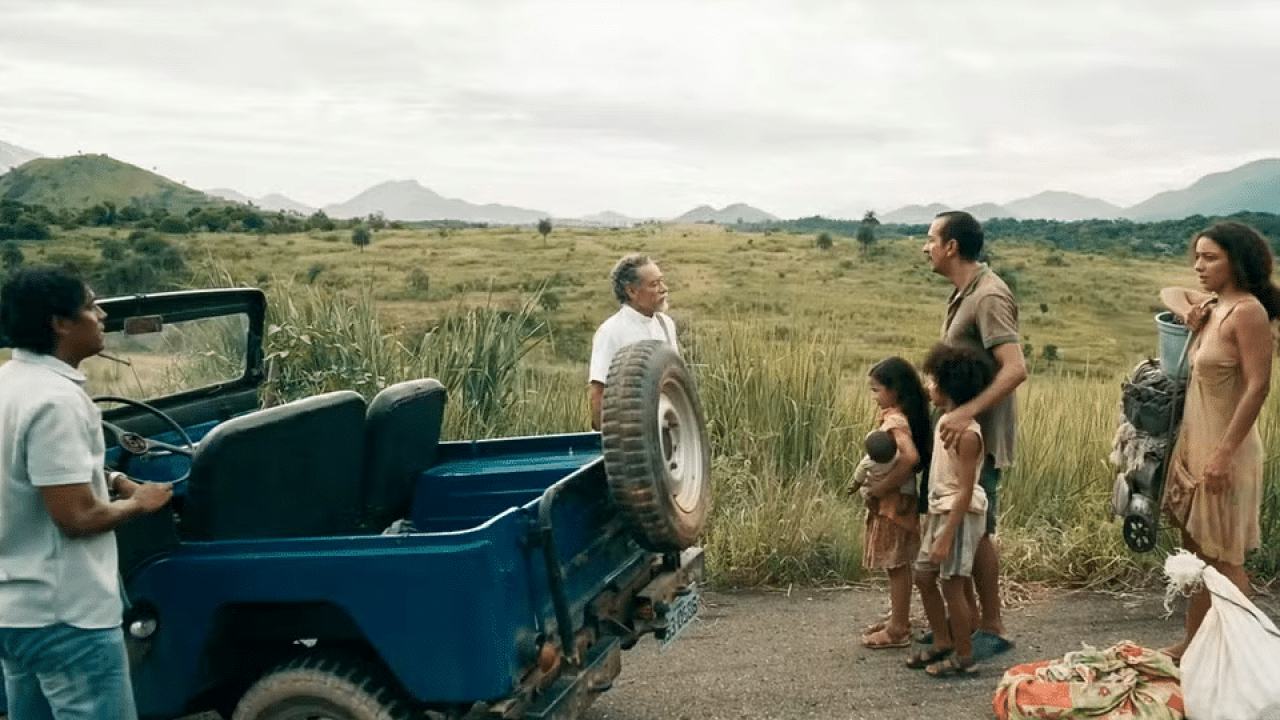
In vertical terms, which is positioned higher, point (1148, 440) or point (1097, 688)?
point (1148, 440)

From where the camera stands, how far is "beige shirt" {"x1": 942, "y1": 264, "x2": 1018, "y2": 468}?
5.13 metres

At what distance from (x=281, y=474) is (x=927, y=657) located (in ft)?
9.48

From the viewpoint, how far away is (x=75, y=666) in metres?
3.19

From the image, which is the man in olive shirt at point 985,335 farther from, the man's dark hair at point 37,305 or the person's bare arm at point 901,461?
the man's dark hair at point 37,305

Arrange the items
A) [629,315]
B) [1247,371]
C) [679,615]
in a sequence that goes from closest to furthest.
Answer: [679,615], [1247,371], [629,315]

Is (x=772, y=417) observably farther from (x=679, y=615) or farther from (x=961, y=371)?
(x=679, y=615)

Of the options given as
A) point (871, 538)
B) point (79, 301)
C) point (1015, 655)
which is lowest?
point (1015, 655)

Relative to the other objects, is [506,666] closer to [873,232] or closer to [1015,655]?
[1015,655]

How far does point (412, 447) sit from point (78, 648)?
1659mm

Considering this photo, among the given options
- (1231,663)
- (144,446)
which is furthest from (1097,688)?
(144,446)

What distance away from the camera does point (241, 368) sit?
5316mm

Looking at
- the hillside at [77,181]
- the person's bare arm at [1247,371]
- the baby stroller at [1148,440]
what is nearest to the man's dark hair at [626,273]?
the baby stroller at [1148,440]

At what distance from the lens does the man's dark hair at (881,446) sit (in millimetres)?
5246

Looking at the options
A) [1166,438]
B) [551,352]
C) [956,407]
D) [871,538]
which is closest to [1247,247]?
[1166,438]
